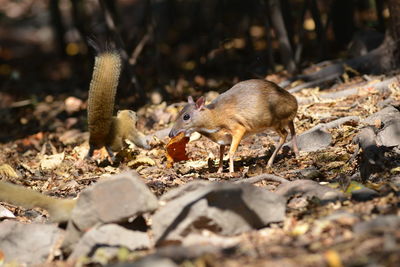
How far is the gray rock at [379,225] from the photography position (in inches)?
139

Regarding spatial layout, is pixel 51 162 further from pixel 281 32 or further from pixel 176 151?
pixel 281 32

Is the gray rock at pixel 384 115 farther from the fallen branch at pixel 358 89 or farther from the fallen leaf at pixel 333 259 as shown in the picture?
the fallen leaf at pixel 333 259

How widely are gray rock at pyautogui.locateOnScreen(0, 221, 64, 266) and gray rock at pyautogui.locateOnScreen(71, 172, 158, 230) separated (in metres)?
0.35

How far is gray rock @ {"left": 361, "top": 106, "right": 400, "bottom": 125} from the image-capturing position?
22.1 ft

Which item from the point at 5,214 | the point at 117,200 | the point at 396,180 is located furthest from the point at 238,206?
the point at 5,214

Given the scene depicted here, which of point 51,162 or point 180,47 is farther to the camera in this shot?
point 180,47

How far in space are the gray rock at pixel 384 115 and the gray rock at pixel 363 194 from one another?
2.22m

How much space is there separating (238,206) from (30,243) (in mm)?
1408

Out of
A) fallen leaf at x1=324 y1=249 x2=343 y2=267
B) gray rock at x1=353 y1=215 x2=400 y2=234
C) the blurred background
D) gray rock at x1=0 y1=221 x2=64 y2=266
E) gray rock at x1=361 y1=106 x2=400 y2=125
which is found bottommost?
the blurred background

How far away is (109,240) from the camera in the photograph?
13.5 feet

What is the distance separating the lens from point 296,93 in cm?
906

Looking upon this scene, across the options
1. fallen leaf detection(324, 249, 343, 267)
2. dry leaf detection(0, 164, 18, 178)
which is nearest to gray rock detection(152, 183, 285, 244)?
fallen leaf detection(324, 249, 343, 267)

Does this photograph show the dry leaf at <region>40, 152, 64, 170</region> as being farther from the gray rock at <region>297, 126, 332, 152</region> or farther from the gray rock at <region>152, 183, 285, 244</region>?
the gray rock at <region>152, 183, 285, 244</region>

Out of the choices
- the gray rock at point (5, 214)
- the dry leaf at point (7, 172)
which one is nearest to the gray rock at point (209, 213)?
the gray rock at point (5, 214)
